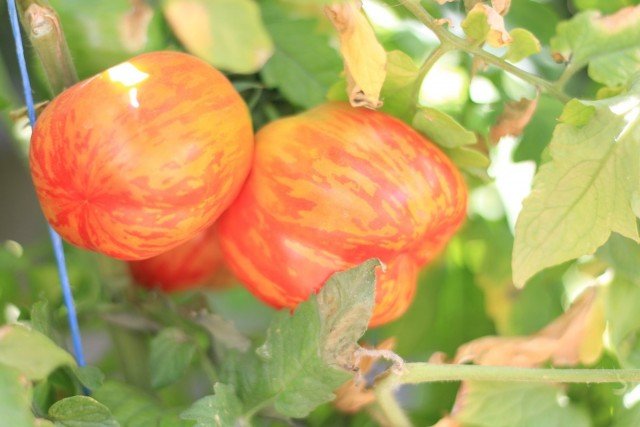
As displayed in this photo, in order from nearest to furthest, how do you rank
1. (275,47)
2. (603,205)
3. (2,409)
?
1. (2,409)
2. (603,205)
3. (275,47)

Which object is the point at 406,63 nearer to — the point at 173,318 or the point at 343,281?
the point at 343,281

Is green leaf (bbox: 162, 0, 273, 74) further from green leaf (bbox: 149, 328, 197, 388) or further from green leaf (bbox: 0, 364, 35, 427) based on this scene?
green leaf (bbox: 149, 328, 197, 388)

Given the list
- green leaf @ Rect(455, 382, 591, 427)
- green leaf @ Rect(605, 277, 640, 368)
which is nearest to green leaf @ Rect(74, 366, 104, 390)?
green leaf @ Rect(455, 382, 591, 427)

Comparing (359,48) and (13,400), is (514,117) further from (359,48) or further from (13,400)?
(13,400)

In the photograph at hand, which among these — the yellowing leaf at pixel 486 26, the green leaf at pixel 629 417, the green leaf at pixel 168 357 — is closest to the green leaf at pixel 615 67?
the yellowing leaf at pixel 486 26

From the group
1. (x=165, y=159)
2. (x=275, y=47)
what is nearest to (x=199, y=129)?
(x=165, y=159)
